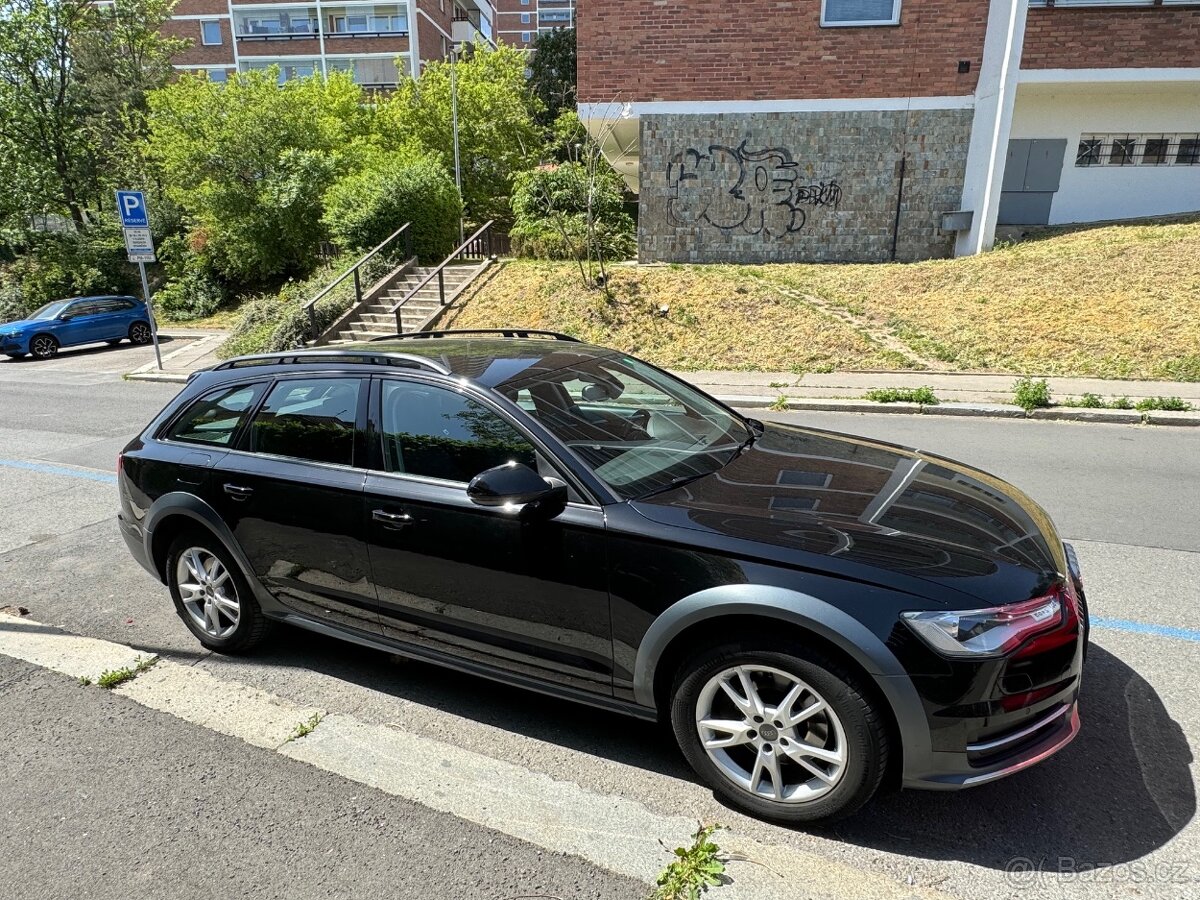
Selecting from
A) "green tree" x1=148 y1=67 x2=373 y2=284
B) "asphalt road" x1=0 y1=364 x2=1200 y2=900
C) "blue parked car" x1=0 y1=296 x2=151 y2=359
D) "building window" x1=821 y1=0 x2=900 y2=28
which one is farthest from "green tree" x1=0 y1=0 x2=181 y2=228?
"asphalt road" x1=0 y1=364 x2=1200 y2=900

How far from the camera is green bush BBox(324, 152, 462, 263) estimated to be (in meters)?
18.6

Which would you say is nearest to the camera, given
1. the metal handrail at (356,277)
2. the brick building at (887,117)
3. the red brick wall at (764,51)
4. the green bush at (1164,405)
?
the green bush at (1164,405)

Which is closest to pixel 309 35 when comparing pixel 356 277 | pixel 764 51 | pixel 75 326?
pixel 75 326

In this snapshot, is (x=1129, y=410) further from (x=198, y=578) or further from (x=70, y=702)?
(x=70, y=702)

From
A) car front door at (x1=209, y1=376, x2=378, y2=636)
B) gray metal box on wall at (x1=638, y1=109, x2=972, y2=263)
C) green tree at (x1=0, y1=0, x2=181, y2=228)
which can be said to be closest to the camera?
car front door at (x1=209, y1=376, x2=378, y2=636)

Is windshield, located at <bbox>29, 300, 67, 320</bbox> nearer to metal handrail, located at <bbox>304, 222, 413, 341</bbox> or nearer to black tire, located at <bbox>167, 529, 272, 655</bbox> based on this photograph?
metal handrail, located at <bbox>304, 222, 413, 341</bbox>

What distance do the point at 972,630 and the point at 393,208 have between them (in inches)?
A: 739

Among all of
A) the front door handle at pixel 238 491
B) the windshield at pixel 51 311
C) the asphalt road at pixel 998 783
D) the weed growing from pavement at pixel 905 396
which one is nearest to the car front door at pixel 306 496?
the front door handle at pixel 238 491

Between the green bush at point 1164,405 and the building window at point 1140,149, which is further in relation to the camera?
the building window at point 1140,149

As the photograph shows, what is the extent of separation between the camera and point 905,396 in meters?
9.60

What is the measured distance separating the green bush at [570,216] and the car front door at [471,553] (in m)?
14.1

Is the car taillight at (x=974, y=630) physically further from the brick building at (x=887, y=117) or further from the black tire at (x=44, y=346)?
the black tire at (x=44, y=346)

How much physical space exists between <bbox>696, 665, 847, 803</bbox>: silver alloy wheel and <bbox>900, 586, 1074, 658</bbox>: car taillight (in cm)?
40

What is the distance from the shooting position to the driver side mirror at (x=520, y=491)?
2678 millimetres
